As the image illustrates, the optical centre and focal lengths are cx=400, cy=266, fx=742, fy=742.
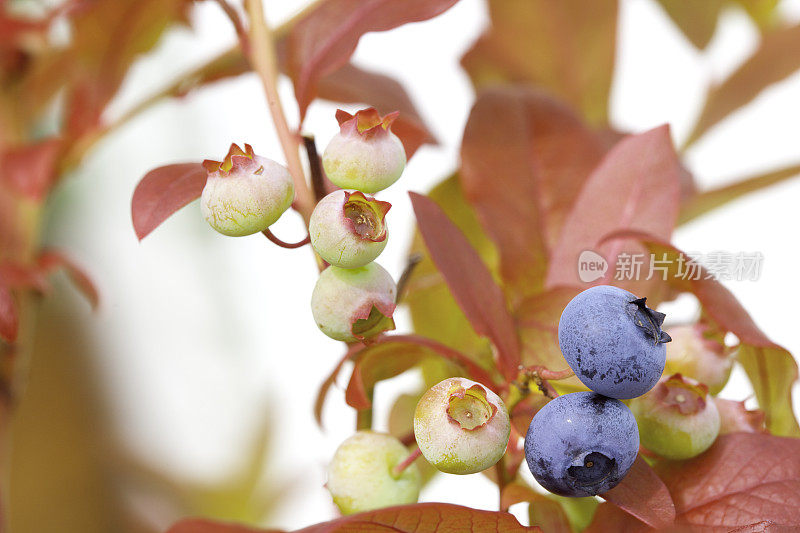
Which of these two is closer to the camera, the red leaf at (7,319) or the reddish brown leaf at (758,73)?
the red leaf at (7,319)

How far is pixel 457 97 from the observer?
1183 millimetres

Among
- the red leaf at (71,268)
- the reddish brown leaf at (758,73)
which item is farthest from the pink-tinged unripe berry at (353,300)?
the reddish brown leaf at (758,73)

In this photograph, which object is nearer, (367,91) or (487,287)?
(487,287)

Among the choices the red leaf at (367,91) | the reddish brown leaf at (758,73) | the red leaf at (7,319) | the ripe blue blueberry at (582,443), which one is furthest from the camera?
the reddish brown leaf at (758,73)

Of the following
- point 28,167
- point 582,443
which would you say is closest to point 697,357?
point 582,443

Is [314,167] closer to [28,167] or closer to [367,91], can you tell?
[367,91]

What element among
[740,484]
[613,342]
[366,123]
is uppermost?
[366,123]

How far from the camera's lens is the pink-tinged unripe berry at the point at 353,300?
13.3 inches

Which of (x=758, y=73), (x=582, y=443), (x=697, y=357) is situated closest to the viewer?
(x=582, y=443)

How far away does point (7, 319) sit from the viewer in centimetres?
45

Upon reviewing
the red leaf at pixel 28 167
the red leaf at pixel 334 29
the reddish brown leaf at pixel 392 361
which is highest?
the red leaf at pixel 334 29

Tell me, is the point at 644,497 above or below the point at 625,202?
below

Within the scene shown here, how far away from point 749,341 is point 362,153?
0.70 ft

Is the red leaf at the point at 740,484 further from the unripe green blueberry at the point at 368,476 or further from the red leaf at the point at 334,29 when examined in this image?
the red leaf at the point at 334,29
